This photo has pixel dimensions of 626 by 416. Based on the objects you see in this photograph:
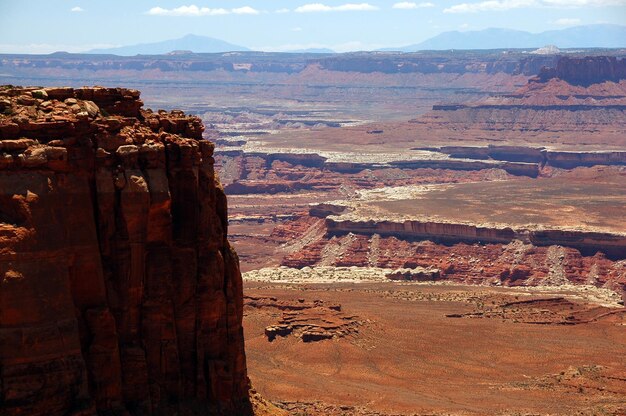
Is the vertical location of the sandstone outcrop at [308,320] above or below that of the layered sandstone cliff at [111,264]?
below

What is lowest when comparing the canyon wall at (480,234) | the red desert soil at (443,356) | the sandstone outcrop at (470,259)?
the sandstone outcrop at (470,259)

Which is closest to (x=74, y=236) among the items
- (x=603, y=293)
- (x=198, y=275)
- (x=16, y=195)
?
(x=16, y=195)

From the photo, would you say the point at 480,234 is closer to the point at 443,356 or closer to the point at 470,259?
the point at 470,259

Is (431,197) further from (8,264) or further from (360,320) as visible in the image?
(8,264)

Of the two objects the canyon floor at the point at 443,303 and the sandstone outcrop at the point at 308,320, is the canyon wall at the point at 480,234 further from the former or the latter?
the sandstone outcrop at the point at 308,320

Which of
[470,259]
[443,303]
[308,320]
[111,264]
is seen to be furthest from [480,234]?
[111,264]

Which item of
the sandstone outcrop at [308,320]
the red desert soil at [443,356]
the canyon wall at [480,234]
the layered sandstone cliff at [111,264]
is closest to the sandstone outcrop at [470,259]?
the canyon wall at [480,234]
